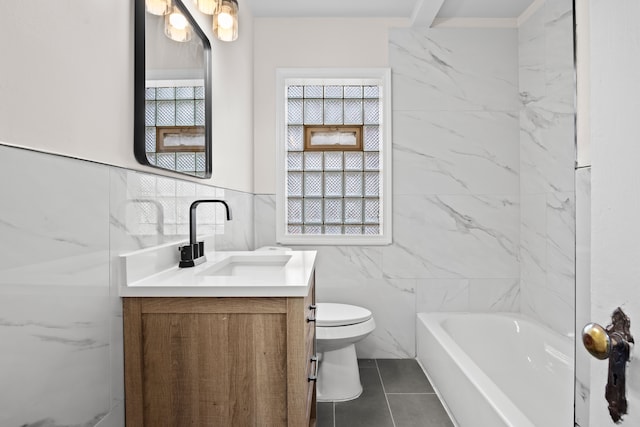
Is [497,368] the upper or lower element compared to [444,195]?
lower

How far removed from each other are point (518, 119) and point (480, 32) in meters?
0.70

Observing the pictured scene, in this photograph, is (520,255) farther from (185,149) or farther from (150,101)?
(150,101)

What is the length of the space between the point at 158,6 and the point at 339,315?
180 centimetres

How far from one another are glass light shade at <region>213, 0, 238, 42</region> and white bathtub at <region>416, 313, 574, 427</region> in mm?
2064

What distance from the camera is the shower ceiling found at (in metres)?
2.75

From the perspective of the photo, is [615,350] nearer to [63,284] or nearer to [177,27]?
[63,284]

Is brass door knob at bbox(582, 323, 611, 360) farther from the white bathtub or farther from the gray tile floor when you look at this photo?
the gray tile floor

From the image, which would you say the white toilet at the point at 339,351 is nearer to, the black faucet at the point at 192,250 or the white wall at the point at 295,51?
the black faucet at the point at 192,250

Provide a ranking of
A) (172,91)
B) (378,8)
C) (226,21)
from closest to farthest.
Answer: (172,91) → (226,21) → (378,8)

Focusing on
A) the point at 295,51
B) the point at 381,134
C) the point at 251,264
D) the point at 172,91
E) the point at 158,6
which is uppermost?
the point at 295,51

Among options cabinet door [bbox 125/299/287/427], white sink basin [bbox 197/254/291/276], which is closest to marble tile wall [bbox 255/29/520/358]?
white sink basin [bbox 197/254/291/276]

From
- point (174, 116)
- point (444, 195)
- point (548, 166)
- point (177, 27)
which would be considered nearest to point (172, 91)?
point (174, 116)

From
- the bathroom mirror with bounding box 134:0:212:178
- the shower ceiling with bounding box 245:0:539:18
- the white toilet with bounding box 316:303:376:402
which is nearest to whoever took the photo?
the bathroom mirror with bounding box 134:0:212:178

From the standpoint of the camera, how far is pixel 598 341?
0.54 meters
